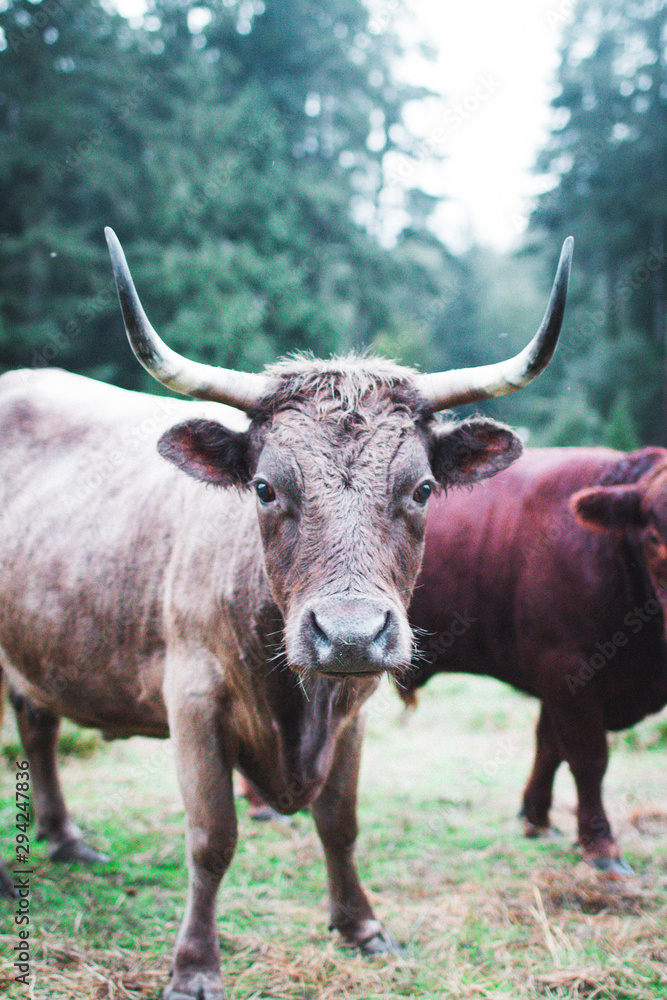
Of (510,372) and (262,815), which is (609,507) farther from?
(262,815)

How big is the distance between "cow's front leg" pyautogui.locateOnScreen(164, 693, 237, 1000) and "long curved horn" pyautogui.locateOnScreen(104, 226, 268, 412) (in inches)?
42.1

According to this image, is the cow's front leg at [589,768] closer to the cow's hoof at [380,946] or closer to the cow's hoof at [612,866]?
the cow's hoof at [612,866]

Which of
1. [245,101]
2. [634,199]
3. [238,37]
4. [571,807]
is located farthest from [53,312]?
[634,199]

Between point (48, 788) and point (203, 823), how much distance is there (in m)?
1.89

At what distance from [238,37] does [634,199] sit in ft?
35.7

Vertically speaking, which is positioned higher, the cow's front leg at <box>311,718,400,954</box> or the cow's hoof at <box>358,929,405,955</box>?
the cow's front leg at <box>311,718,400,954</box>

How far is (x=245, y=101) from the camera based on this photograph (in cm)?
1722

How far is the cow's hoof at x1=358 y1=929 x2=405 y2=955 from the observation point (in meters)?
3.11

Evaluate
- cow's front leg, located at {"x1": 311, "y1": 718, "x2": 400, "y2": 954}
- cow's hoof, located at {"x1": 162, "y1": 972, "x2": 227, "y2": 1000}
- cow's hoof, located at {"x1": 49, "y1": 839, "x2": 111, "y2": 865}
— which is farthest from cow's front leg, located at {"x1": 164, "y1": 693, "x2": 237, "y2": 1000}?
cow's hoof, located at {"x1": 49, "y1": 839, "x2": 111, "y2": 865}

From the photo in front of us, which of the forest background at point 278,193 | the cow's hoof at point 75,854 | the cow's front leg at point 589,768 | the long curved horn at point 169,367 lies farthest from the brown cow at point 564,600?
the forest background at point 278,193

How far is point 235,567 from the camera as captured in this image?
277 cm

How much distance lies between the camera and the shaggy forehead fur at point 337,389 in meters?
2.45

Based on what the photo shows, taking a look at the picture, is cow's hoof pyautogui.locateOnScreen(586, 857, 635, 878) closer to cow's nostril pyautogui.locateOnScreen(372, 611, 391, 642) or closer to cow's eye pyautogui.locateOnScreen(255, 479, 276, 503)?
cow's nostril pyautogui.locateOnScreen(372, 611, 391, 642)

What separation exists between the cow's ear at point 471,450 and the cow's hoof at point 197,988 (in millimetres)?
1921
